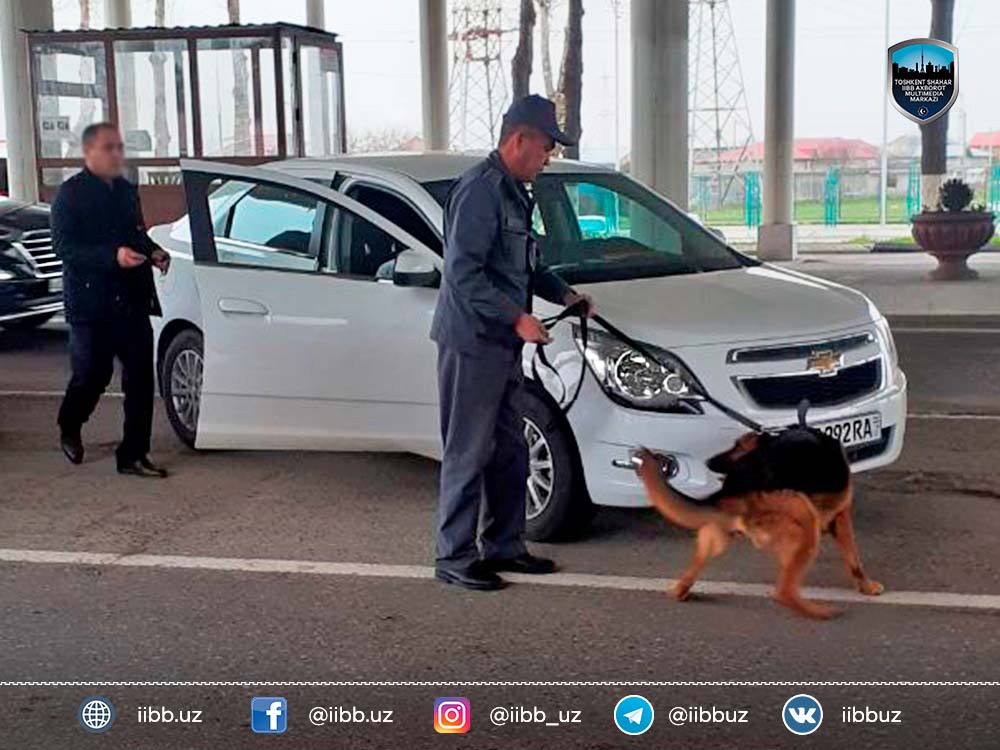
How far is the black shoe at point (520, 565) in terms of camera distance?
521cm

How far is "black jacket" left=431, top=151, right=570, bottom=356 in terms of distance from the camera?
15.5 feet

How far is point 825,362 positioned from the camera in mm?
5414

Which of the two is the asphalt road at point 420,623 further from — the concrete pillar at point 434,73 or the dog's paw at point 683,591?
the concrete pillar at point 434,73

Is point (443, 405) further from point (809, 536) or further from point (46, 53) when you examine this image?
point (46, 53)

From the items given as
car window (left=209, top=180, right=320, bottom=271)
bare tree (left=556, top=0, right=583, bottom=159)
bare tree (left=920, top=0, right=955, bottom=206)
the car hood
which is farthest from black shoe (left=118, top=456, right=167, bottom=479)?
bare tree (left=556, top=0, right=583, bottom=159)

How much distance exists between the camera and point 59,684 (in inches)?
165

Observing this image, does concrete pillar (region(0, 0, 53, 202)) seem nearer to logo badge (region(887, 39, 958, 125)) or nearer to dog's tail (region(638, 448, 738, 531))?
logo badge (region(887, 39, 958, 125))

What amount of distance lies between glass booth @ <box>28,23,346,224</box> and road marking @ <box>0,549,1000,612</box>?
1057 centimetres

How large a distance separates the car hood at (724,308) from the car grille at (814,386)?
18cm

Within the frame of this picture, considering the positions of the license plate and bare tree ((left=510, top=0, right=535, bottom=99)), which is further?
bare tree ((left=510, top=0, right=535, bottom=99))

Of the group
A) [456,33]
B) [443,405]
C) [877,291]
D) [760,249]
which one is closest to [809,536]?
[443,405]

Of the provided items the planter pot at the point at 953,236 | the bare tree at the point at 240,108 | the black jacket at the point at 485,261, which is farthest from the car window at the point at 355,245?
the planter pot at the point at 953,236

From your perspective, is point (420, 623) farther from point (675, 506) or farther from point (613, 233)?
point (613, 233)

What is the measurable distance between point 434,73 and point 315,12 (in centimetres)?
326
